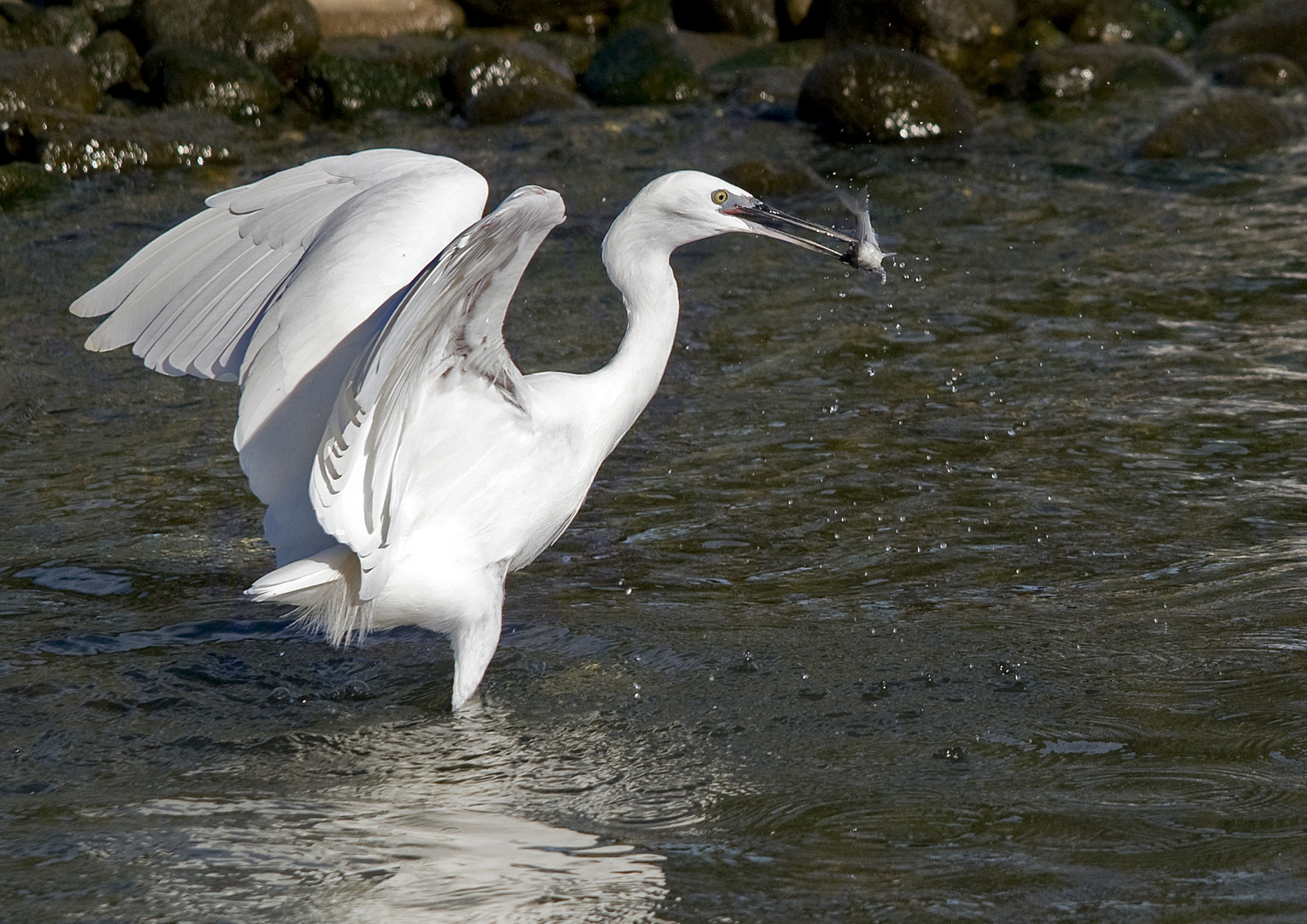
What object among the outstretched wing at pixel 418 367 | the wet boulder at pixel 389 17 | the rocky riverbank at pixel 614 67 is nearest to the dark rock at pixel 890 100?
the rocky riverbank at pixel 614 67

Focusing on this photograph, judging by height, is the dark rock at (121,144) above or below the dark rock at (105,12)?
below

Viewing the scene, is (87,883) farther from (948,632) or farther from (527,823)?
(948,632)

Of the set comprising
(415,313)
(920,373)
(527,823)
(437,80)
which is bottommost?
(527,823)

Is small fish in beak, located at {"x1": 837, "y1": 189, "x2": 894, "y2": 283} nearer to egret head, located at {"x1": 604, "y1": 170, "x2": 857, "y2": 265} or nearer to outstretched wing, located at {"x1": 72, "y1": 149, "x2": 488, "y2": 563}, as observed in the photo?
egret head, located at {"x1": 604, "y1": 170, "x2": 857, "y2": 265}

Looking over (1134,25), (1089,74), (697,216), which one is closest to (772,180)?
(1089,74)

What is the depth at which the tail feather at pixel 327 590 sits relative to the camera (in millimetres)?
3982

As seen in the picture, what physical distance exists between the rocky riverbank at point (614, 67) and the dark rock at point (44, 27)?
0.02m

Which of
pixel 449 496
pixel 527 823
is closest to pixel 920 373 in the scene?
pixel 449 496

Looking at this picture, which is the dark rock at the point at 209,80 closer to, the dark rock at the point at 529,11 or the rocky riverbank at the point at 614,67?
the rocky riverbank at the point at 614,67

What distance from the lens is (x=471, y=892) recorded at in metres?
3.24

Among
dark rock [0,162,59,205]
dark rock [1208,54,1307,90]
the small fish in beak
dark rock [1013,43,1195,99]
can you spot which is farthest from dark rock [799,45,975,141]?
the small fish in beak

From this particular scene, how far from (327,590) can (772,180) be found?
6327 mm

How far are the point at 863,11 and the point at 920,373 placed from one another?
690 centimetres

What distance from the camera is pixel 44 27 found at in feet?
39.8
